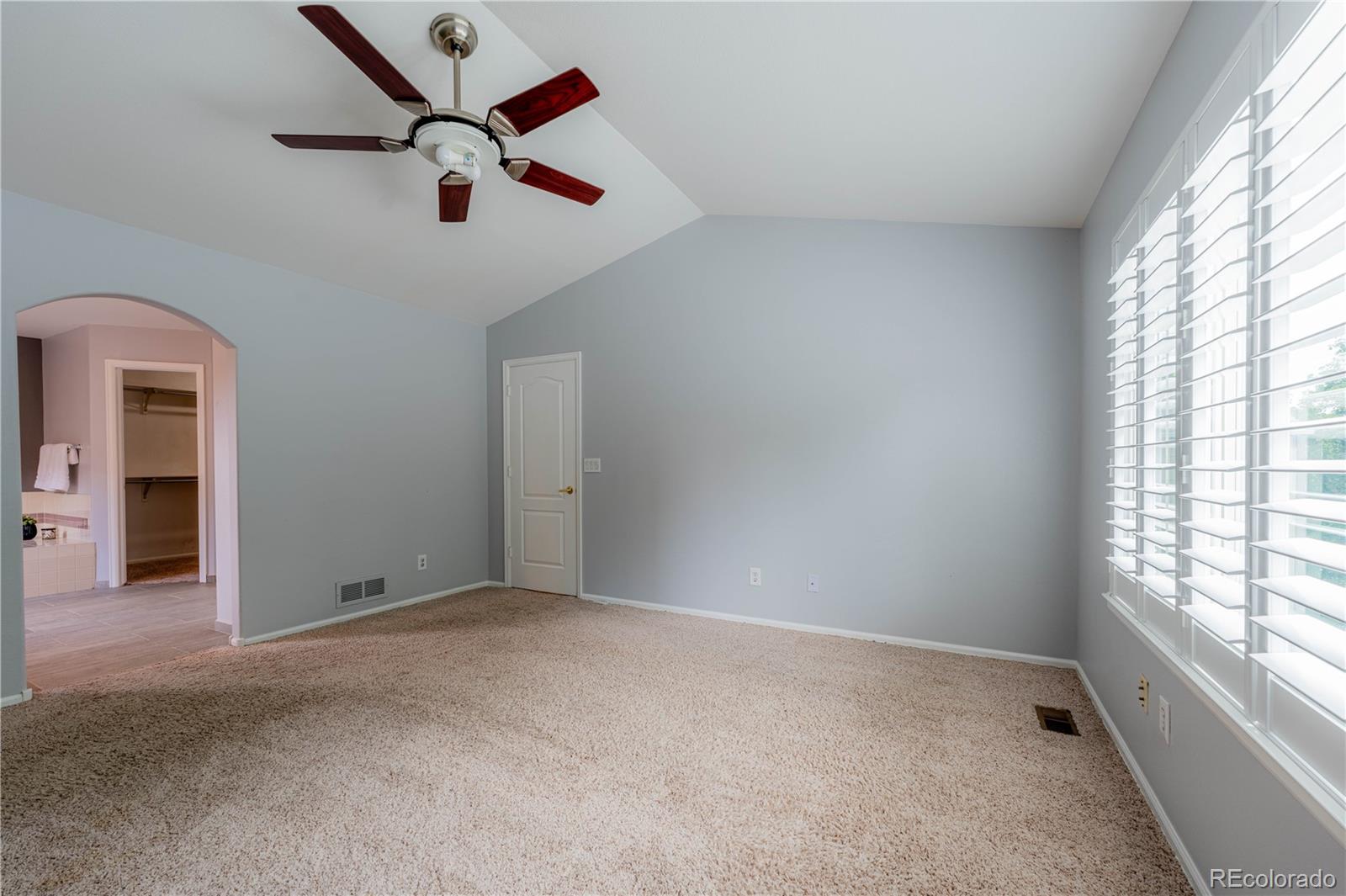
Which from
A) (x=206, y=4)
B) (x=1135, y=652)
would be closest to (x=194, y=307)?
(x=206, y=4)

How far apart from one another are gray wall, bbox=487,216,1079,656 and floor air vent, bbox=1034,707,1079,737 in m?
0.75

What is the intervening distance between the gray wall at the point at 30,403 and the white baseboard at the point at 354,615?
176 inches

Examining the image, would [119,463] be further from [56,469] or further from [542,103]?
[542,103]

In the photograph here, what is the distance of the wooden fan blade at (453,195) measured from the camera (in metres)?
2.60

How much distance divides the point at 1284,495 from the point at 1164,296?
3.19 ft

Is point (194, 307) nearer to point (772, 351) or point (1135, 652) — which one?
point (772, 351)

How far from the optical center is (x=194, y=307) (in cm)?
355

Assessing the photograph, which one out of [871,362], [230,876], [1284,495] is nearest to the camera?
[1284,495]

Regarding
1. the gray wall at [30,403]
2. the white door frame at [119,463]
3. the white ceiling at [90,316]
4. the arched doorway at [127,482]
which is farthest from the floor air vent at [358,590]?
the gray wall at [30,403]

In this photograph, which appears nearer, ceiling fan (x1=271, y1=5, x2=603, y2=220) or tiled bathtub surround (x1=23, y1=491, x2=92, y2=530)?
ceiling fan (x1=271, y1=5, x2=603, y2=220)

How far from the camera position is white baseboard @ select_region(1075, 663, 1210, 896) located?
1691mm

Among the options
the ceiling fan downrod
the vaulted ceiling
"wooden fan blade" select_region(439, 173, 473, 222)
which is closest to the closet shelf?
the vaulted ceiling

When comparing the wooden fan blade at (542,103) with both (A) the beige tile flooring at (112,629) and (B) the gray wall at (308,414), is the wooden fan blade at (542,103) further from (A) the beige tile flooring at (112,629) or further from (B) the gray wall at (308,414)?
(A) the beige tile flooring at (112,629)

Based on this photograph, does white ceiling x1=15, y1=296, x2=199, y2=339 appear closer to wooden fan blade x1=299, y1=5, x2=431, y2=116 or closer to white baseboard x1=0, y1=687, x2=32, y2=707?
white baseboard x1=0, y1=687, x2=32, y2=707
